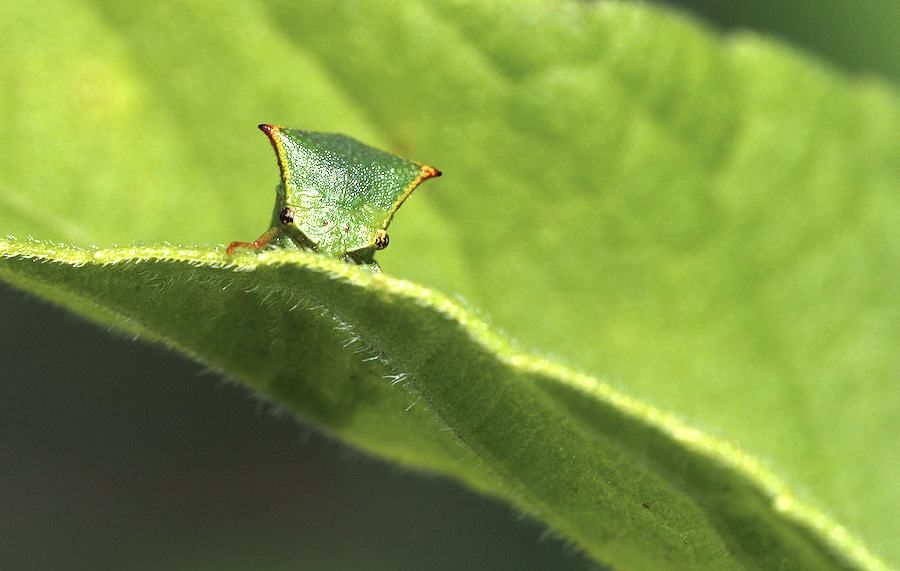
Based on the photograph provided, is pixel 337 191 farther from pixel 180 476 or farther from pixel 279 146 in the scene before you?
pixel 180 476

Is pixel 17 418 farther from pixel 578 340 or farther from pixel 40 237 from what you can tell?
pixel 578 340

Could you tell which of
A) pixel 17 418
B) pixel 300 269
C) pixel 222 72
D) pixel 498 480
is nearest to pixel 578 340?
pixel 498 480

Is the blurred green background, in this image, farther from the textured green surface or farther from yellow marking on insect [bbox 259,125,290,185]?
the textured green surface

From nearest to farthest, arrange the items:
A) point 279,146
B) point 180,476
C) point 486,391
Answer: point 486,391 < point 279,146 < point 180,476

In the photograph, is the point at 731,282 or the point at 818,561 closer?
the point at 818,561

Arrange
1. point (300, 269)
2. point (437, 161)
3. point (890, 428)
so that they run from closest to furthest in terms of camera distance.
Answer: point (300, 269) < point (437, 161) < point (890, 428)

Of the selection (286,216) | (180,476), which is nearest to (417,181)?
(286,216)

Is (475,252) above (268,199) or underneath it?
above
